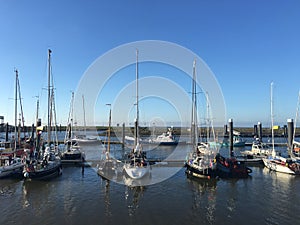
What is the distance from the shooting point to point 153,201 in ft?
61.2

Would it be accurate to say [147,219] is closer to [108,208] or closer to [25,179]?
[108,208]

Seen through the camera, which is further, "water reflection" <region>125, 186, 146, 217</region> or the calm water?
"water reflection" <region>125, 186, 146, 217</region>

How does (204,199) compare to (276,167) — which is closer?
(204,199)

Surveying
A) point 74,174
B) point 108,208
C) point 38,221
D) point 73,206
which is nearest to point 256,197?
point 108,208

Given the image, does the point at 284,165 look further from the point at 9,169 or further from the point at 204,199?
the point at 9,169

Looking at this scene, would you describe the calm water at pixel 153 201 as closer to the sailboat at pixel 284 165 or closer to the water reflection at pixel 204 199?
the water reflection at pixel 204 199

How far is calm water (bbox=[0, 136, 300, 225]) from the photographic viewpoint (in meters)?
15.2

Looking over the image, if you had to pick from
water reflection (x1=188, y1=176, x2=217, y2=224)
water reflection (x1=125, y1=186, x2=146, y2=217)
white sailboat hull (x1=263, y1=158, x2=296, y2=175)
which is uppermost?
white sailboat hull (x1=263, y1=158, x2=296, y2=175)

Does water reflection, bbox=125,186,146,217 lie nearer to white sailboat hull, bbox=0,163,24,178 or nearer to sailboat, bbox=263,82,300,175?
white sailboat hull, bbox=0,163,24,178

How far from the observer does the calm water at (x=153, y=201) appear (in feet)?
49.9

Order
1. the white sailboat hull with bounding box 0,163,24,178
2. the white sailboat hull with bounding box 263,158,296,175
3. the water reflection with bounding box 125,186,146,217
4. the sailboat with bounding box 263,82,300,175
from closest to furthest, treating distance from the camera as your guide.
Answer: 1. the water reflection with bounding box 125,186,146,217
2. the white sailboat hull with bounding box 0,163,24,178
3. the sailboat with bounding box 263,82,300,175
4. the white sailboat hull with bounding box 263,158,296,175

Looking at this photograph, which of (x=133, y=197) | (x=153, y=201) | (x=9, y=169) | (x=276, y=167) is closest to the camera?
(x=153, y=201)

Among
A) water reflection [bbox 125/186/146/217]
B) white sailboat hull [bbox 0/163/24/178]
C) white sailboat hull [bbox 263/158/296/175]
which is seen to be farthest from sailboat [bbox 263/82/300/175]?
white sailboat hull [bbox 0/163/24/178]

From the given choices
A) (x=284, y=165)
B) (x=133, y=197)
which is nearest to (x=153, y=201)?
(x=133, y=197)
